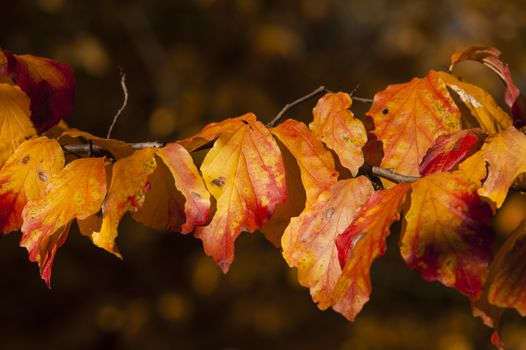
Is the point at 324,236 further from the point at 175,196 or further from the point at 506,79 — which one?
the point at 506,79

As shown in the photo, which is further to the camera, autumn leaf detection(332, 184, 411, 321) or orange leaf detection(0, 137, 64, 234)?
orange leaf detection(0, 137, 64, 234)

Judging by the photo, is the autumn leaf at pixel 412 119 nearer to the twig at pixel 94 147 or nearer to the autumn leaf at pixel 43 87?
the twig at pixel 94 147

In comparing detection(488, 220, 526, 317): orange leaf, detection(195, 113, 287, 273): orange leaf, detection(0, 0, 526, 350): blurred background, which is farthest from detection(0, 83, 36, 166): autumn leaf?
detection(0, 0, 526, 350): blurred background

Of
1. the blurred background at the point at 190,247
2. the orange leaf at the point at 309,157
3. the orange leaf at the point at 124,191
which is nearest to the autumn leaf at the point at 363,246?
the orange leaf at the point at 309,157

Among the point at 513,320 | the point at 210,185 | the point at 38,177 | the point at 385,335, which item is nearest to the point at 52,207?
the point at 38,177

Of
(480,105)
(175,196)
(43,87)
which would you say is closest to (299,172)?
(175,196)

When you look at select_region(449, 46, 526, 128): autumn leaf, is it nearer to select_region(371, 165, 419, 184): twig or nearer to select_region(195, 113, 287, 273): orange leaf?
select_region(371, 165, 419, 184): twig
